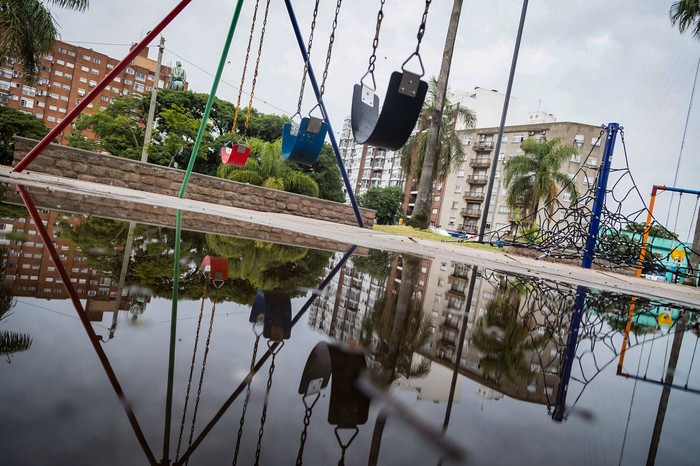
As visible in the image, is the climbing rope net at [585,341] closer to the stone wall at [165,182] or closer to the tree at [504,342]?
the tree at [504,342]

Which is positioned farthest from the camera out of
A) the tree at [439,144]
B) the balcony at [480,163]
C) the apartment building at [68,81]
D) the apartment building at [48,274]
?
the apartment building at [68,81]

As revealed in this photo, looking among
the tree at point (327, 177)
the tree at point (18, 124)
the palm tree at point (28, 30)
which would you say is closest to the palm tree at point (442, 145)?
the tree at point (327, 177)

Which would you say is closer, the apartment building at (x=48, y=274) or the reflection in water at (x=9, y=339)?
the reflection in water at (x=9, y=339)

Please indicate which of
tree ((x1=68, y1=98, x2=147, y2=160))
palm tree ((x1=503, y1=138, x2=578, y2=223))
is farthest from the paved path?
palm tree ((x1=503, y1=138, x2=578, y2=223))

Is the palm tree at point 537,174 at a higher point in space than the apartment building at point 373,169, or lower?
lower

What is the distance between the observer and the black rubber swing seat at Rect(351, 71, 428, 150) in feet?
10.1

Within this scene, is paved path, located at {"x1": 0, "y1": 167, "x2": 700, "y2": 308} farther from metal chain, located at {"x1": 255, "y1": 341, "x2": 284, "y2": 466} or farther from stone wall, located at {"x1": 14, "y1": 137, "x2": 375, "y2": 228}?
metal chain, located at {"x1": 255, "y1": 341, "x2": 284, "y2": 466}

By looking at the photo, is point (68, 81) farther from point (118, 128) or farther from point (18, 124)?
point (118, 128)

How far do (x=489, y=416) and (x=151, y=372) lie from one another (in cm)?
59

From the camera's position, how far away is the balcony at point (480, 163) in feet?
183

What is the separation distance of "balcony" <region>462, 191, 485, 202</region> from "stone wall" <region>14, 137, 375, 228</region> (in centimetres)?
4750

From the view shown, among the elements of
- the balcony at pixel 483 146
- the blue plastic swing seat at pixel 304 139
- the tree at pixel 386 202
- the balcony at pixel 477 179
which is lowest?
the blue plastic swing seat at pixel 304 139

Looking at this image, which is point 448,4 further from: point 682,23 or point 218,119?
point 218,119

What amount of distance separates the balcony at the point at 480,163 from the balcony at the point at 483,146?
1.38 meters
